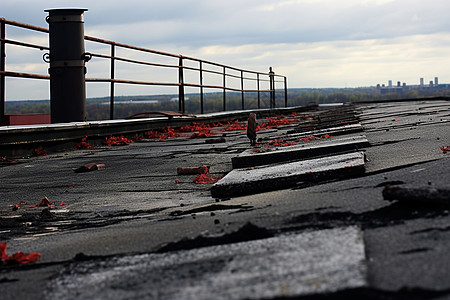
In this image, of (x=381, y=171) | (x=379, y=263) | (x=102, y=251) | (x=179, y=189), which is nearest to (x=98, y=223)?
(x=102, y=251)

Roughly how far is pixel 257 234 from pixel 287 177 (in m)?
1.23

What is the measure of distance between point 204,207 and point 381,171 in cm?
95

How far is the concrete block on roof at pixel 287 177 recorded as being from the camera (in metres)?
3.14

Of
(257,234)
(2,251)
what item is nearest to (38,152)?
(2,251)

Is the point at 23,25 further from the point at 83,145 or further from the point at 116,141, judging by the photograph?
the point at 116,141

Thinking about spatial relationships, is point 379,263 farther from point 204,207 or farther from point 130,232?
point 204,207

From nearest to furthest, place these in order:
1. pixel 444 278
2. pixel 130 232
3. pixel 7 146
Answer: pixel 444 278 → pixel 130 232 → pixel 7 146

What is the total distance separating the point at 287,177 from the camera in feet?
10.5

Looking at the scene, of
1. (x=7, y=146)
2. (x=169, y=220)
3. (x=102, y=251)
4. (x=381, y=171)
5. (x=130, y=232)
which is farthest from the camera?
(x=7, y=146)

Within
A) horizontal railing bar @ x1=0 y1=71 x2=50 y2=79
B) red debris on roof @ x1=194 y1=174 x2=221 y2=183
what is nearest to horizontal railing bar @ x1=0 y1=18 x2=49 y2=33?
horizontal railing bar @ x1=0 y1=71 x2=50 y2=79

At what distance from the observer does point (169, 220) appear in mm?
2635

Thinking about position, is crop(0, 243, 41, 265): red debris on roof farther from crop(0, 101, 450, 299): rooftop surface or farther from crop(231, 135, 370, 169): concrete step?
crop(231, 135, 370, 169): concrete step

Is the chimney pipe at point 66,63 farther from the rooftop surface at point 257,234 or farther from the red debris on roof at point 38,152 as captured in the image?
the rooftop surface at point 257,234

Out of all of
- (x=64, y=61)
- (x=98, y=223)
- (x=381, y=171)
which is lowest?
(x=98, y=223)
